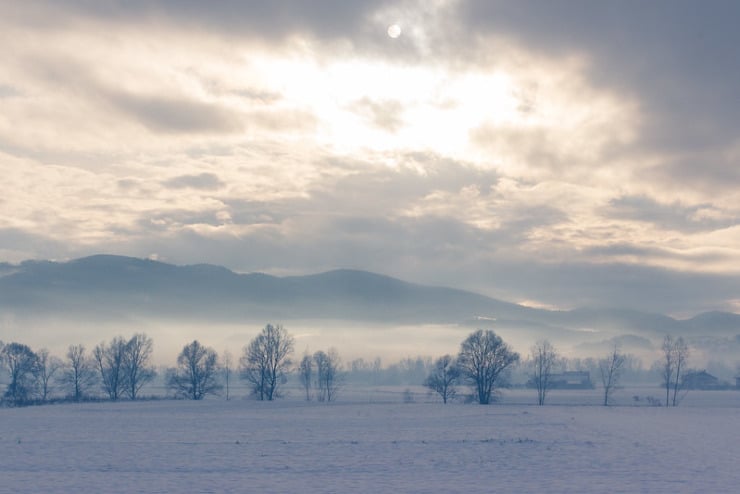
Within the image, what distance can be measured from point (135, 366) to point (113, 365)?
4353 mm

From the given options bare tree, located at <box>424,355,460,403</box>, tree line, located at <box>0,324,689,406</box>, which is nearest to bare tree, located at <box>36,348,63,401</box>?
tree line, located at <box>0,324,689,406</box>

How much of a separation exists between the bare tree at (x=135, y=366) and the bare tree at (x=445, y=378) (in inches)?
2178

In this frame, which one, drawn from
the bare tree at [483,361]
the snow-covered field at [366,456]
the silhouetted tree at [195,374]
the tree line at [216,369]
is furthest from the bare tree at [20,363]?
the bare tree at [483,361]

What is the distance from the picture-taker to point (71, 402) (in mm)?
96625

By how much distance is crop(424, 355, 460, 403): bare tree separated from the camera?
4493 inches

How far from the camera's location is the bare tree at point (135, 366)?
130375 mm

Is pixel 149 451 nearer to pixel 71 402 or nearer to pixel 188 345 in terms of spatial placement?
pixel 71 402

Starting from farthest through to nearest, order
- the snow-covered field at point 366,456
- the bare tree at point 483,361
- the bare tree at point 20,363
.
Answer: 1. the bare tree at point 20,363
2. the bare tree at point 483,361
3. the snow-covered field at point 366,456

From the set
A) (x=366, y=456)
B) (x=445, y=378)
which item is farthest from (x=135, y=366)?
(x=366, y=456)

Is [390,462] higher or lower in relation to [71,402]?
higher

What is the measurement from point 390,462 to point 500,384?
80799 millimetres

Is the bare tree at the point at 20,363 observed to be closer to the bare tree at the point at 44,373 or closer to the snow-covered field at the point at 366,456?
the bare tree at the point at 44,373

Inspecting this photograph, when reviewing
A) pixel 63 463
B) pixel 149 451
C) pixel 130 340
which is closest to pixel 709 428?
pixel 149 451

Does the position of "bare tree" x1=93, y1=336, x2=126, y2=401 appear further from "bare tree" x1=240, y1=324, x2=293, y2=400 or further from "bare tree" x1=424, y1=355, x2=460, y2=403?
"bare tree" x1=424, y1=355, x2=460, y2=403
